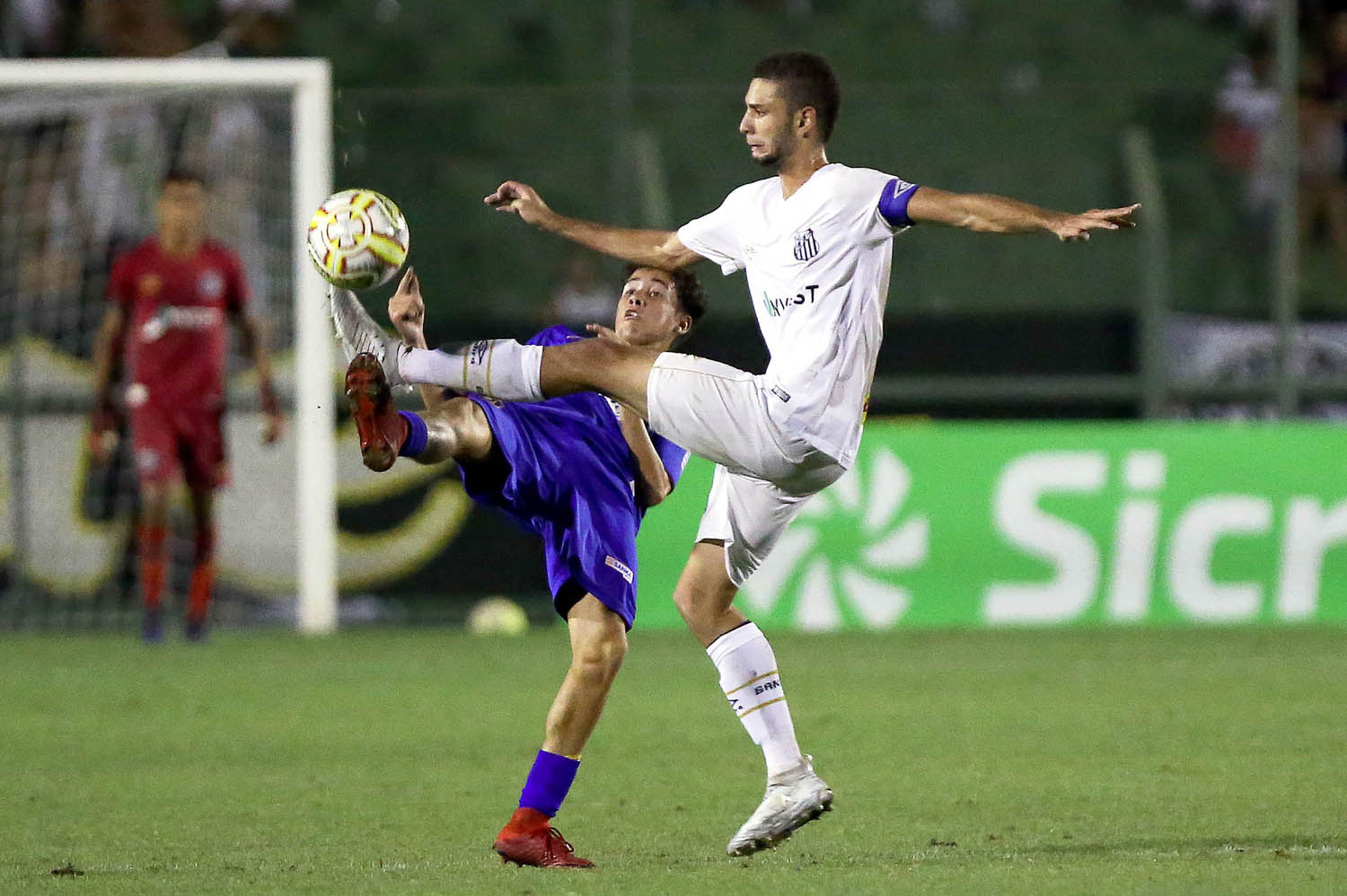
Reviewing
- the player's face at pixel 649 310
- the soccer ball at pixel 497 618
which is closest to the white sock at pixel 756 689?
the player's face at pixel 649 310

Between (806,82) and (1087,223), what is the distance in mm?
1013

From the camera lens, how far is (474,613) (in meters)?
13.0

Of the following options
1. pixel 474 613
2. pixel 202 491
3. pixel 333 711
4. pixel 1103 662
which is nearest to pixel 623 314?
pixel 333 711

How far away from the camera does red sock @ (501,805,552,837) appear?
5176 millimetres

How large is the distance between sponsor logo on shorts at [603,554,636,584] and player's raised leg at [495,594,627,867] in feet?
0.34

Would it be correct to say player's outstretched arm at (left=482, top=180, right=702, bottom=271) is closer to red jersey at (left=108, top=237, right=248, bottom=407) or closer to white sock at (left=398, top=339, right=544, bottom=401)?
white sock at (left=398, top=339, right=544, bottom=401)

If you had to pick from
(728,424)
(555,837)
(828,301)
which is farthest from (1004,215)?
(555,837)

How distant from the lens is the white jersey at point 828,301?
17.4ft

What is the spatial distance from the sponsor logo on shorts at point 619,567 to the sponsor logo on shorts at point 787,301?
79cm

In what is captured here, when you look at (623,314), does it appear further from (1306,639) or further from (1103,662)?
(1306,639)

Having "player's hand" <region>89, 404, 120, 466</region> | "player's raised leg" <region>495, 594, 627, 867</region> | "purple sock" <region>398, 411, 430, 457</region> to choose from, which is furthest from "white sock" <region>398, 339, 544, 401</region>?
"player's hand" <region>89, 404, 120, 466</region>

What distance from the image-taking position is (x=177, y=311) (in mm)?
11727

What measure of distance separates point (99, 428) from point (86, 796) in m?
5.57

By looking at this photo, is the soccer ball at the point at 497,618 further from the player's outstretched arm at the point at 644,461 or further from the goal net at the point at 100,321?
the player's outstretched arm at the point at 644,461
